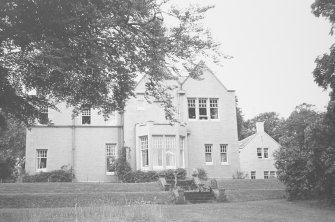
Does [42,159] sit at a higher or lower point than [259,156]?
lower

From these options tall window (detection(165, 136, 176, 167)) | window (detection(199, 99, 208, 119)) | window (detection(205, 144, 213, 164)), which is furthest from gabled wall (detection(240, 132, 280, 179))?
tall window (detection(165, 136, 176, 167))

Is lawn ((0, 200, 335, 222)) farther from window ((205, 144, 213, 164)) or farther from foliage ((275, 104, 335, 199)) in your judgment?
window ((205, 144, 213, 164))

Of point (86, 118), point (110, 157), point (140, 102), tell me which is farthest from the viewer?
point (86, 118)

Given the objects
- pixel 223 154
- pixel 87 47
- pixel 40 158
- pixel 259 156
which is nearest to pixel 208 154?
pixel 223 154

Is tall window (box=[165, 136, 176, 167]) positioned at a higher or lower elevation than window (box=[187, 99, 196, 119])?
lower

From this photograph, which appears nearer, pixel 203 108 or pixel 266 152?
pixel 203 108

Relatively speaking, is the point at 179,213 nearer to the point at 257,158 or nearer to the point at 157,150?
the point at 157,150

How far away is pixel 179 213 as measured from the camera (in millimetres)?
17219

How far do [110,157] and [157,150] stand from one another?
18.2 feet

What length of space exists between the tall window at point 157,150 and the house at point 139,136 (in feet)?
3.38

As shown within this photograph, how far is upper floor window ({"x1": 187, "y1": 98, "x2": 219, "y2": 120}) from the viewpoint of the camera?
38.6 m

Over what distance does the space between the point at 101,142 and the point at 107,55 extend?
23500 millimetres

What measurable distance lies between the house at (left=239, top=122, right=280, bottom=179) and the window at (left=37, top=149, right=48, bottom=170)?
97.1 ft

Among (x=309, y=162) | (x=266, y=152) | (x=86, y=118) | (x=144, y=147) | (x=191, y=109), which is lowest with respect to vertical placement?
(x=309, y=162)
